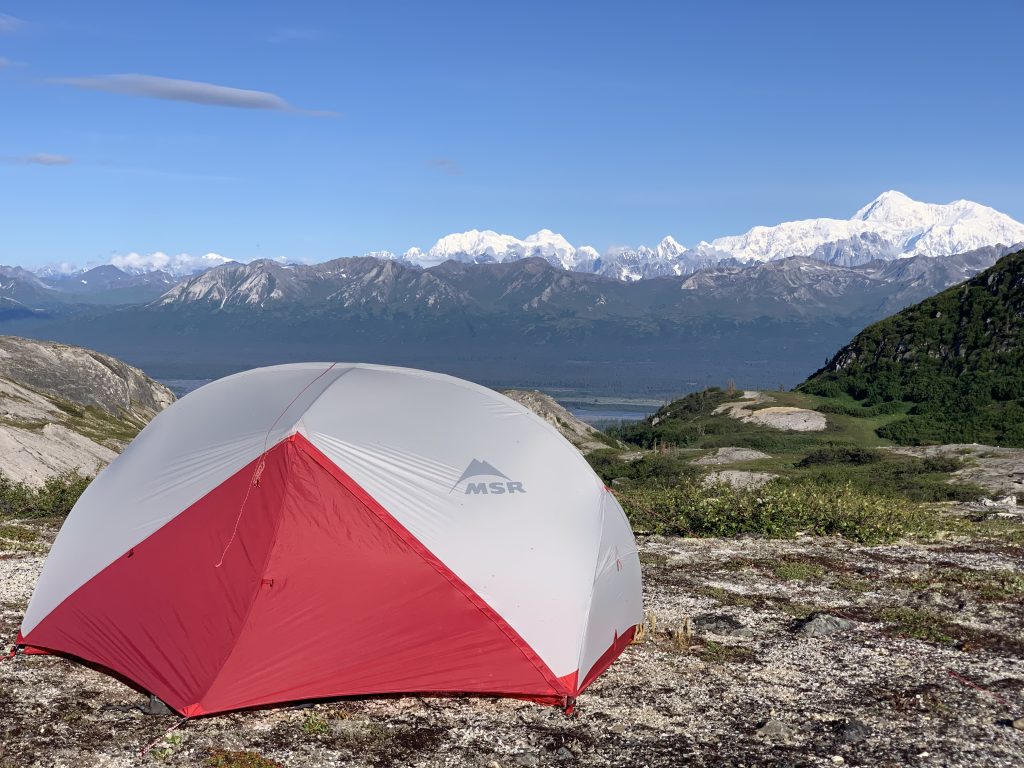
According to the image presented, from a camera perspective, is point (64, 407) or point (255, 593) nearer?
point (255, 593)

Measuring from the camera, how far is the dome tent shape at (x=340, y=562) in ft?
38.6

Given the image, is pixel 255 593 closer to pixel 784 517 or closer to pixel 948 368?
pixel 784 517

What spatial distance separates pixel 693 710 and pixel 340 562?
4.94 metres

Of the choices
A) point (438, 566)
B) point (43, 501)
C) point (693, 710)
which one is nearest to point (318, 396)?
point (438, 566)

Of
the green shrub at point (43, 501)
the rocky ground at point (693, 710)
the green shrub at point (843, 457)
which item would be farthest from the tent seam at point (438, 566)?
the green shrub at point (843, 457)

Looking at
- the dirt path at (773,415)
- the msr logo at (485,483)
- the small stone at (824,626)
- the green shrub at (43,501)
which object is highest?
the msr logo at (485,483)

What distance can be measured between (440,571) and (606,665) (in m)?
2.88

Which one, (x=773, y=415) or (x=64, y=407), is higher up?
(x=64, y=407)

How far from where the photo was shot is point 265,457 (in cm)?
1271

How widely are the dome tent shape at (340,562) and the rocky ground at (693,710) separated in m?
0.44

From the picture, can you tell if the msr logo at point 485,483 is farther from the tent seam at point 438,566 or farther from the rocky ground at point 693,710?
the rocky ground at point 693,710

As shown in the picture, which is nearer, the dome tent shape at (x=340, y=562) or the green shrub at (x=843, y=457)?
the dome tent shape at (x=340, y=562)

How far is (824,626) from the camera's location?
1500cm

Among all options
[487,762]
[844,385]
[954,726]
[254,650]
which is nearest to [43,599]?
[254,650]
